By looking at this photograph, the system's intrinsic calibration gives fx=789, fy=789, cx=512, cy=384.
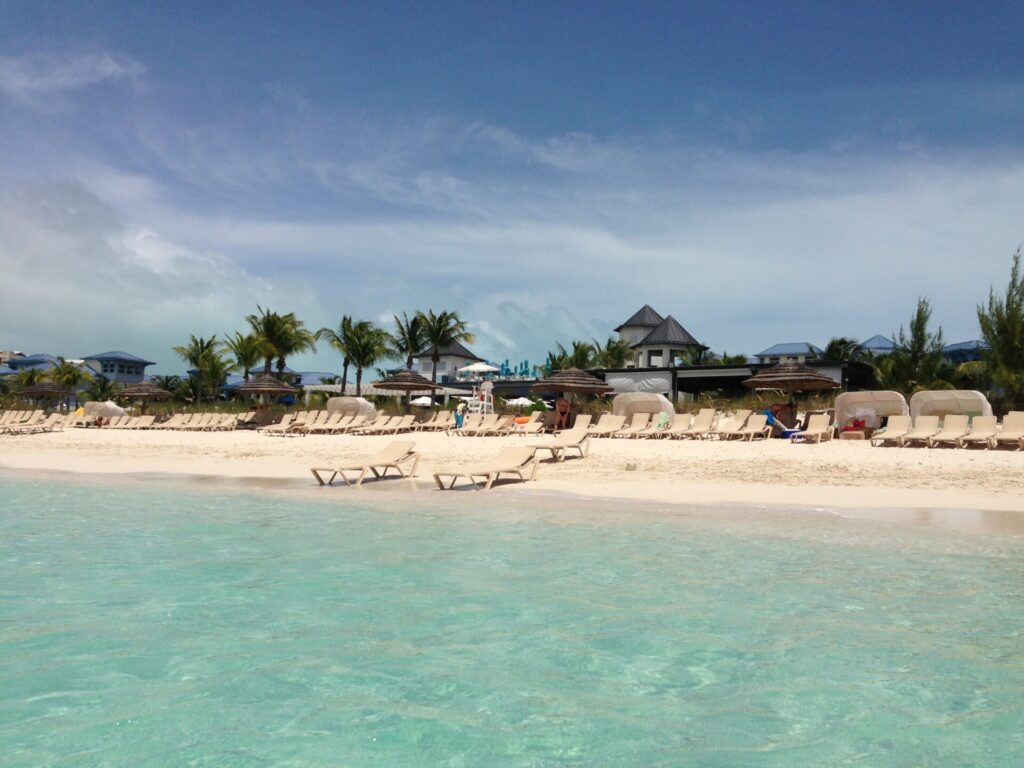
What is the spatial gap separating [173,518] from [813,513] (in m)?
7.35

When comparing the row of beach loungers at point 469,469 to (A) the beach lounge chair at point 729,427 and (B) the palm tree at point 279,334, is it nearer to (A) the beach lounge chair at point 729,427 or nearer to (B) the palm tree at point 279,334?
(A) the beach lounge chair at point 729,427

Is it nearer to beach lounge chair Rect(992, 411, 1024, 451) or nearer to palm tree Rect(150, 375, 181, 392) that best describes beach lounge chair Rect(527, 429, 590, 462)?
beach lounge chair Rect(992, 411, 1024, 451)

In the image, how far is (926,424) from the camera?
14641mm

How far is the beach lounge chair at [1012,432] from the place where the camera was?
1334cm

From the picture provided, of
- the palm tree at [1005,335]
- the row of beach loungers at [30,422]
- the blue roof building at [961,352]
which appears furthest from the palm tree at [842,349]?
the row of beach loungers at [30,422]

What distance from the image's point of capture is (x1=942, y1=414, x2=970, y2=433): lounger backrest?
14.2m

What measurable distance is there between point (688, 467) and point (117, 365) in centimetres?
6325

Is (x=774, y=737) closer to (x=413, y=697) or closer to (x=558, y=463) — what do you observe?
(x=413, y=697)

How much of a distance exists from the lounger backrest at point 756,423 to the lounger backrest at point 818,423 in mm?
970

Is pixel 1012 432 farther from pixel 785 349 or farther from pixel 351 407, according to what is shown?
pixel 785 349

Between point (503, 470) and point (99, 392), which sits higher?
point (99, 392)

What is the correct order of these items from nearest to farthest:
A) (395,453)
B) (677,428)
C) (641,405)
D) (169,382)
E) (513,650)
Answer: (513,650)
(395,453)
(677,428)
(641,405)
(169,382)

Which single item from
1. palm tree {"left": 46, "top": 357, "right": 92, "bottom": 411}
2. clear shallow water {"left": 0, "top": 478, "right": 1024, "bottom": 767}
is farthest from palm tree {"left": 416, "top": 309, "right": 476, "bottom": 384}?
clear shallow water {"left": 0, "top": 478, "right": 1024, "bottom": 767}

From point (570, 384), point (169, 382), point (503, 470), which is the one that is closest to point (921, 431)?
point (503, 470)
